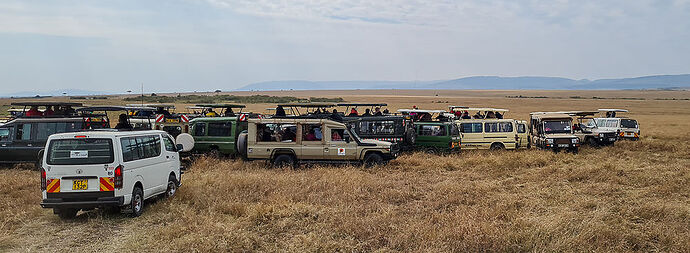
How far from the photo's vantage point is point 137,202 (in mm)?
10312

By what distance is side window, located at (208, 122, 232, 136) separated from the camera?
1925 cm

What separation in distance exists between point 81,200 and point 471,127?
52.5 ft

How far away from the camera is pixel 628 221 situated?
9.57 m

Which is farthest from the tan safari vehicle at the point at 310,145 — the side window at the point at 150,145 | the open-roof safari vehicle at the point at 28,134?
the side window at the point at 150,145

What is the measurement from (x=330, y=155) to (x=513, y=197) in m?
6.52

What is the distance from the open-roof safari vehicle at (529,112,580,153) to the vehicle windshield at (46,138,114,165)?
16.6 m

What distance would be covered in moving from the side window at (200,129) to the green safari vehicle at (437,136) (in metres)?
8.45

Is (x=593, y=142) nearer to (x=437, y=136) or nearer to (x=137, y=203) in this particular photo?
(x=437, y=136)

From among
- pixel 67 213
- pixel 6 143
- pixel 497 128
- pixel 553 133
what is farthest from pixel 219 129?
pixel 553 133

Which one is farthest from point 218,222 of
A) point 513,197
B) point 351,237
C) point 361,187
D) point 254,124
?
point 254,124

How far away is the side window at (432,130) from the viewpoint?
70.7ft

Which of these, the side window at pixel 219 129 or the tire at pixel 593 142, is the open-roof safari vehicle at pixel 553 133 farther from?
the side window at pixel 219 129

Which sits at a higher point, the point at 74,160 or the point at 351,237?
the point at 74,160

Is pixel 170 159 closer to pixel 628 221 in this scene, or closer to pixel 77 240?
pixel 77 240
